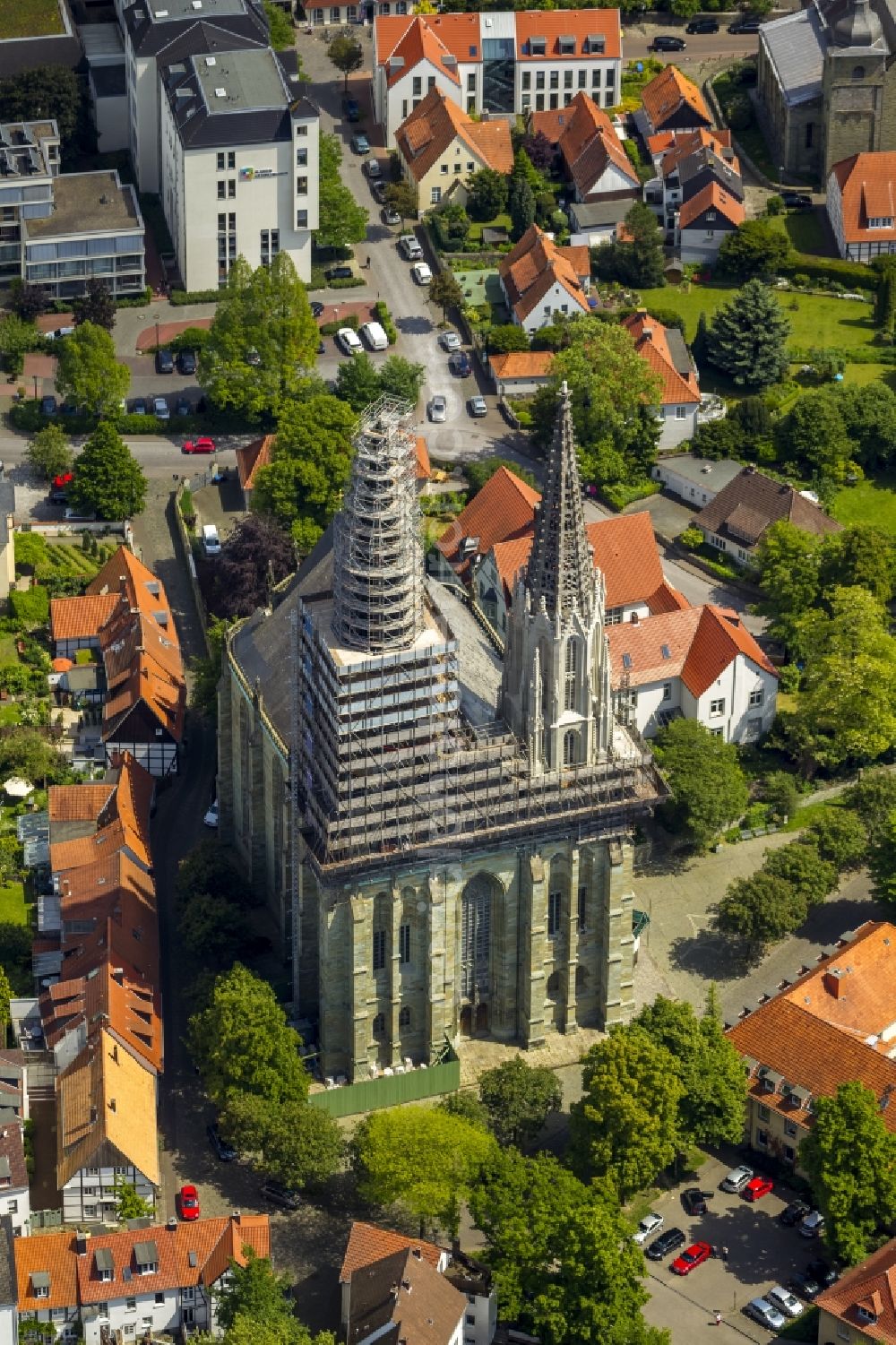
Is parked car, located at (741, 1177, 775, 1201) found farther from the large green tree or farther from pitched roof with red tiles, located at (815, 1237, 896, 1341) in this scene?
pitched roof with red tiles, located at (815, 1237, 896, 1341)

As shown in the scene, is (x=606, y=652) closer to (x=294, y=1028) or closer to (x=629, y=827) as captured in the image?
(x=629, y=827)

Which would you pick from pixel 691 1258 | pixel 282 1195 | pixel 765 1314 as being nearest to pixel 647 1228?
pixel 691 1258

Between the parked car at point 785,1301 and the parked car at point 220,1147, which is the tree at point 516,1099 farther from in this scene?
the parked car at point 785,1301

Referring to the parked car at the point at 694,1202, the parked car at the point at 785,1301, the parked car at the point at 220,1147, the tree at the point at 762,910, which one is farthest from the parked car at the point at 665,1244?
the parked car at the point at 220,1147

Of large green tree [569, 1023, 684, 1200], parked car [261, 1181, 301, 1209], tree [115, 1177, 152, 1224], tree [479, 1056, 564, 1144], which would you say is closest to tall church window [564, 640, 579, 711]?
large green tree [569, 1023, 684, 1200]

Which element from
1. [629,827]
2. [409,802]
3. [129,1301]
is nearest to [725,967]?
[629,827]
